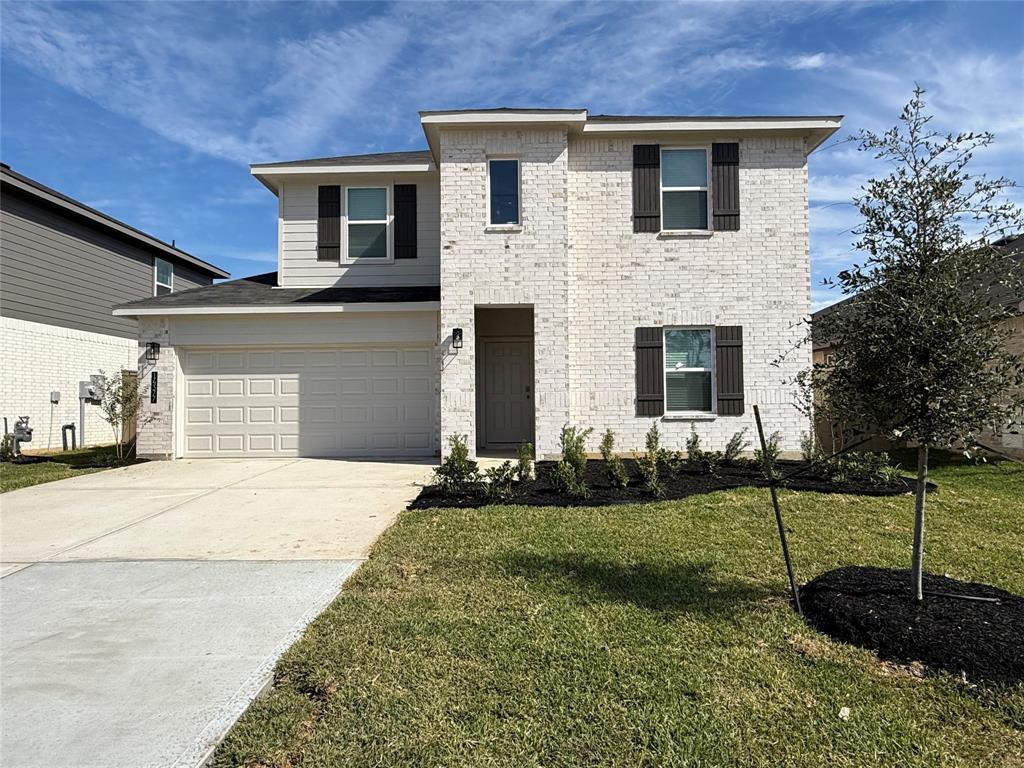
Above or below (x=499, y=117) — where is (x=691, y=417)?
below

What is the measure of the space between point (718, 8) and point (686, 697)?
9.19 metres

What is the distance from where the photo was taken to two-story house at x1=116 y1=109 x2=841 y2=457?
10.0m

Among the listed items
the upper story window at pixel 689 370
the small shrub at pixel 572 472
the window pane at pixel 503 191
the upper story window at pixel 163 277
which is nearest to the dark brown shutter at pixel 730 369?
the upper story window at pixel 689 370

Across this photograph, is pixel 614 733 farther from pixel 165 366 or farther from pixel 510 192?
pixel 165 366

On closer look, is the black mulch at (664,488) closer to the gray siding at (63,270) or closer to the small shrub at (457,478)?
the small shrub at (457,478)

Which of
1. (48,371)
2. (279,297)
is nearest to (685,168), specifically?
(279,297)

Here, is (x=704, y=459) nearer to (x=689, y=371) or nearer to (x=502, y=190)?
(x=689, y=371)

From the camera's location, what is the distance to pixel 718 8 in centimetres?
859

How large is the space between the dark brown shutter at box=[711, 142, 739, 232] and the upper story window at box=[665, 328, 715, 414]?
6.19 feet

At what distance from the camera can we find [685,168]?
1053 centimetres

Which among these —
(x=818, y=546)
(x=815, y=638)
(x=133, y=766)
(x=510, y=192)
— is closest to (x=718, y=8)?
(x=510, y=192)

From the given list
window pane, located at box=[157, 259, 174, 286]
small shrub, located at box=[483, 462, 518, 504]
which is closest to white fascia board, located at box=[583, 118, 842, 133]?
small shrub, located at box=[483, 462, 518, 504]

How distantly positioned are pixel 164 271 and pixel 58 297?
437cm

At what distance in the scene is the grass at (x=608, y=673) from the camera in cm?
241
